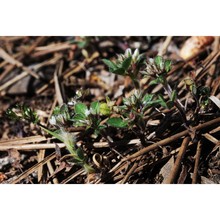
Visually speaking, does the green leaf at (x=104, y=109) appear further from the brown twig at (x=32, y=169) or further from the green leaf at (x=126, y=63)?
the brown twig at (x=32, y=169)

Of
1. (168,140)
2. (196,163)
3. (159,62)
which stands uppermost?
(159,62)

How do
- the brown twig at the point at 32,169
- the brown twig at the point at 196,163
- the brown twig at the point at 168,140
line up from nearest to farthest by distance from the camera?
the brown twig at the point at 196,163 < the brown twig at the point at 168,140 < the brown twig at the point at 32,169

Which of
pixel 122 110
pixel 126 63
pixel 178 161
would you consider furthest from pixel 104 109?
pixel 178 161

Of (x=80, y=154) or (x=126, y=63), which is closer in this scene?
(x=80, y=154)

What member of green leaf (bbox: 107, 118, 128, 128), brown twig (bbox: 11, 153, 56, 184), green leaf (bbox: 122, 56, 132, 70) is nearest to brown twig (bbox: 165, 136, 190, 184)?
green leaf (bbox: 107, 118, 128, 128)

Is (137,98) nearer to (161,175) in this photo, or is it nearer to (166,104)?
(166,104)

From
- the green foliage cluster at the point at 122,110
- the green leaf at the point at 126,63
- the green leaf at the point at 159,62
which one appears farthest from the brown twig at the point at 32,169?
the green leaf at the point at 159,62

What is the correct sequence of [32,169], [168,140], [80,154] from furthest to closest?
[32,169] < [168,140] < [80,154]

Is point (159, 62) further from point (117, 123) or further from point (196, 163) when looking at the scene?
point (196, 163)

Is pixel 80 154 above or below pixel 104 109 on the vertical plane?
below

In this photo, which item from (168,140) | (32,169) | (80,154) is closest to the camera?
(80,154)

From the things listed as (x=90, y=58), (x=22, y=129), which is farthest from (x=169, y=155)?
(x=90, y=58)
